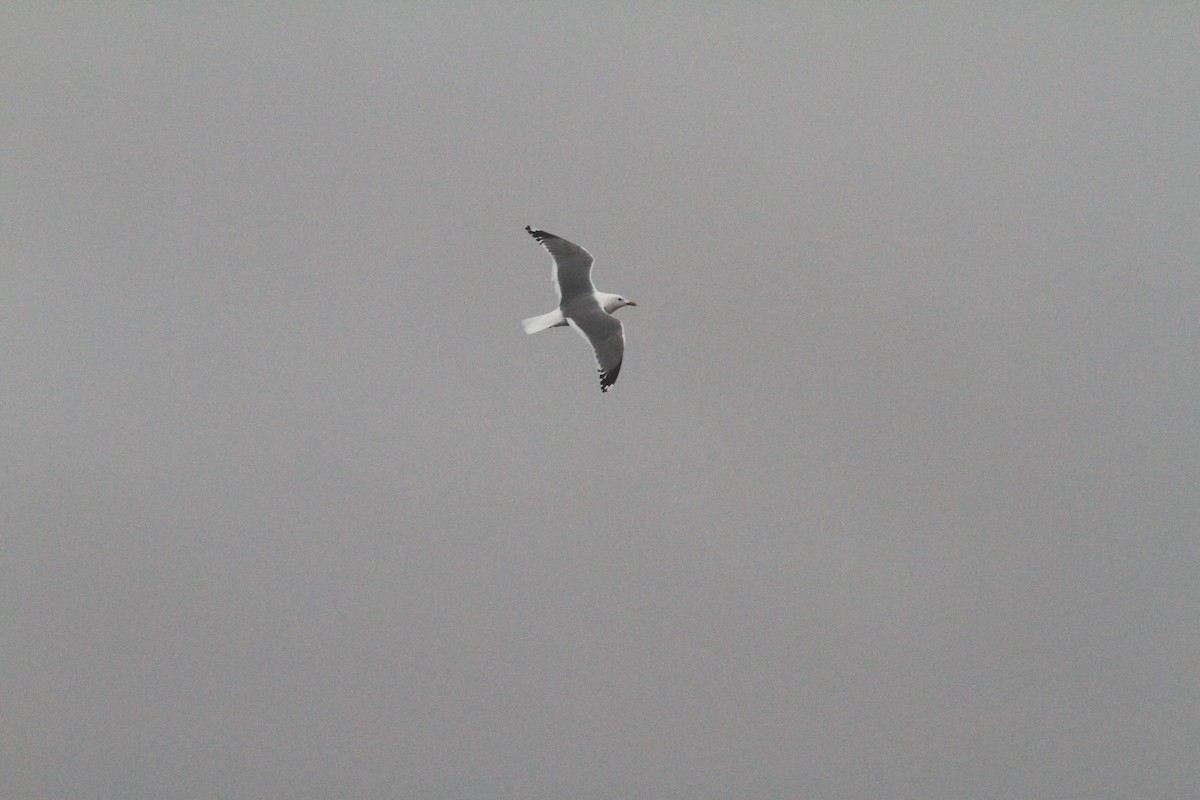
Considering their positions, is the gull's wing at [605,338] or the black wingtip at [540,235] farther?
the gull's wing at [605,338]

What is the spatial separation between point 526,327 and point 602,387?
4.73 ft

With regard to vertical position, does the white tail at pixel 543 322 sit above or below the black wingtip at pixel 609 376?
above

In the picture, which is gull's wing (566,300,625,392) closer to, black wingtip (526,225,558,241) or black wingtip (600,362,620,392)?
black wingtip (600,362,620,392)

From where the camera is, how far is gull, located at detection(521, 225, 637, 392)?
37.2 m

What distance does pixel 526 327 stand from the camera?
123 feet

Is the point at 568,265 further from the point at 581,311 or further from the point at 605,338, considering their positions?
the point at 605,338

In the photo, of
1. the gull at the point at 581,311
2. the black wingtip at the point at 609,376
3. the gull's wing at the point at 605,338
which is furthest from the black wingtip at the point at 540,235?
the black wingtip at the point at 609,376

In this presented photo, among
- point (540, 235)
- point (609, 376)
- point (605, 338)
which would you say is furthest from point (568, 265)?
point (609, 376)

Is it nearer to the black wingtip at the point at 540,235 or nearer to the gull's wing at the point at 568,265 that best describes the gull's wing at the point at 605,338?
the gull's wing at the point at 568,265

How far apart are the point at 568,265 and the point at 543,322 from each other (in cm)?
89

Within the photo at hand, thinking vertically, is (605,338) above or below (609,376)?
above

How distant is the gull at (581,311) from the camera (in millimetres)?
37219

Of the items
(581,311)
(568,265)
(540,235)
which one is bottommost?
(581,311)

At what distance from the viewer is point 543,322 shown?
37.3m
